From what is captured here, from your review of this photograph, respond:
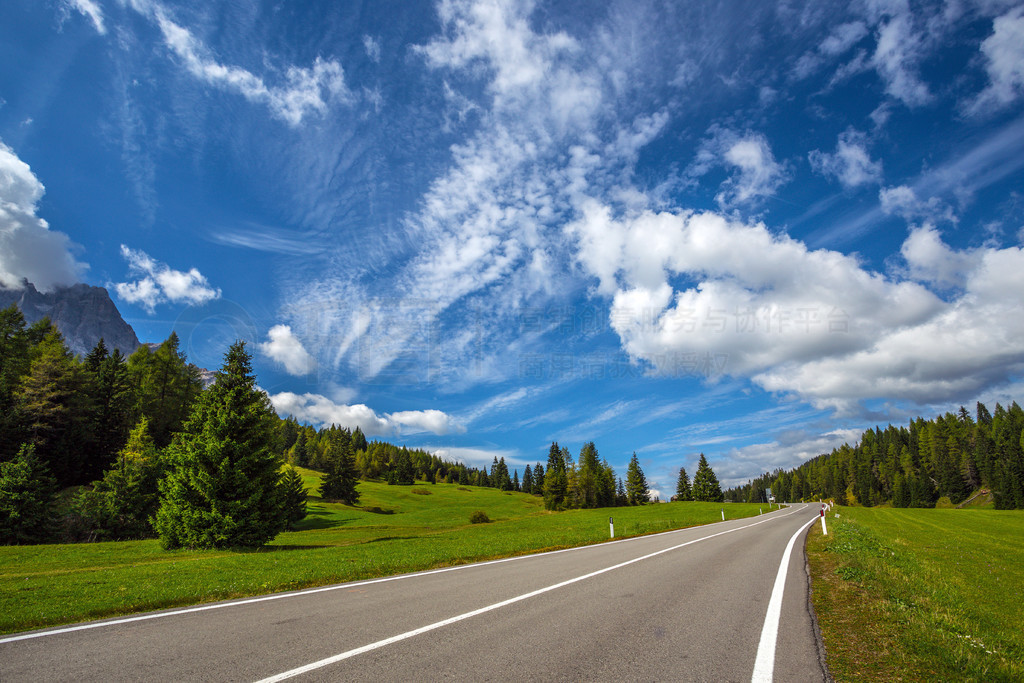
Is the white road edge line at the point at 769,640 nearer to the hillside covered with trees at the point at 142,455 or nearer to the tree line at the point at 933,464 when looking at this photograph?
the hillside covered with trees at the point at 142,455

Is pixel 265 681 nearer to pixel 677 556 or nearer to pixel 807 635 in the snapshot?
pixel 807 635

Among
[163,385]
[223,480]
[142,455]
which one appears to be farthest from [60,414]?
[223,480]

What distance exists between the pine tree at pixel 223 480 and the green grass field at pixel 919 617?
22395 millimetres

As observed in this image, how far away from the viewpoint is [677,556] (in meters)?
14.6

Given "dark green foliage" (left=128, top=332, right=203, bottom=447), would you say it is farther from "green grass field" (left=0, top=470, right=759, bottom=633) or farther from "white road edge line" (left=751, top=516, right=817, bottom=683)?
"white road edge line" (left=751, top=516, right=817, bottom=683)

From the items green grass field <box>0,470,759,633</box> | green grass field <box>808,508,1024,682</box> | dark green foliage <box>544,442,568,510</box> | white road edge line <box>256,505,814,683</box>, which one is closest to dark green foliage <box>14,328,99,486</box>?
green grass field <box>0,470,759,633</box>

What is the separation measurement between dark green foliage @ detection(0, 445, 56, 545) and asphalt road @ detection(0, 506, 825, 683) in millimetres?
30080

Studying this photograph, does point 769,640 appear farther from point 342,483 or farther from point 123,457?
point 342,483

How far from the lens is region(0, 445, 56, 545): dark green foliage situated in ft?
84.1

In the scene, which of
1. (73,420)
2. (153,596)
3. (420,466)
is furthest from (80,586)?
(420,466)

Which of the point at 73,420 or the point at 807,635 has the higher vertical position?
the point at 73,420

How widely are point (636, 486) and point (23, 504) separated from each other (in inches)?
3642

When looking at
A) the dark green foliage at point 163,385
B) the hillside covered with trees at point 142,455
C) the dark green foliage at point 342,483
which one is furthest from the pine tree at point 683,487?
the dark green foliage at point 163,385

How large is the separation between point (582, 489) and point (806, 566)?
7590 cm
